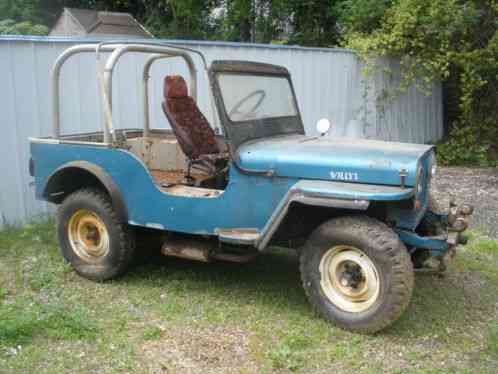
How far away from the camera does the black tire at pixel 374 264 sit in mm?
3801

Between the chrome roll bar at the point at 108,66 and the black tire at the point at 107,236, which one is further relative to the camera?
the black tire at the point at 107,236

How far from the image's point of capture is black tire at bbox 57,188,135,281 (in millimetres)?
4871

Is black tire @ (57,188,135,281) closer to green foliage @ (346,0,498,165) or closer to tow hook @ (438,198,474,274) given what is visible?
tow hook @ (438,198,474,274)

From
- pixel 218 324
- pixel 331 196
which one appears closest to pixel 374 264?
pixel 331 196

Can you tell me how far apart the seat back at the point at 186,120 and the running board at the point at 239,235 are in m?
0.97

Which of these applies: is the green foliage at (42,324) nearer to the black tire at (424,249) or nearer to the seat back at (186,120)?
the seat back at (186,120)

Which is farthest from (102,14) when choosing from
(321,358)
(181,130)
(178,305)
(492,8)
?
(321,358)

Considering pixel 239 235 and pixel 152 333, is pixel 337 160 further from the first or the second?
pixel 152 333

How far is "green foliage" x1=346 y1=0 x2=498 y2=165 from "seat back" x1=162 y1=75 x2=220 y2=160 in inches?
231

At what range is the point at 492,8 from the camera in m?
9.96

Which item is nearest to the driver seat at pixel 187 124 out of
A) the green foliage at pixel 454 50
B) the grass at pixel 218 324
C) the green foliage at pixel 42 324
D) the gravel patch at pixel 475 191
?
the grass at pixel 218 324

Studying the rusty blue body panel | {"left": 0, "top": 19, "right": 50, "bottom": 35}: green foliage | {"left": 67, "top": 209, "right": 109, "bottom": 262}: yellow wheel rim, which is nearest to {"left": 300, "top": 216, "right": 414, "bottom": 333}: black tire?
the rusty blue body panel

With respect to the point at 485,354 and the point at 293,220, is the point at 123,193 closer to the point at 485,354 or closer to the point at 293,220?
the point at 293,220

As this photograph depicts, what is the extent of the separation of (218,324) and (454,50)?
26.0 ft
